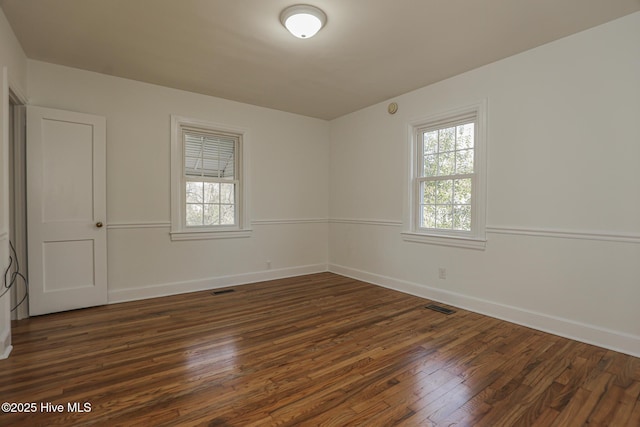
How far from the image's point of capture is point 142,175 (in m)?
3.81

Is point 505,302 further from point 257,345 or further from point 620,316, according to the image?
point 257,345

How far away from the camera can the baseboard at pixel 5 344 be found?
230 cm

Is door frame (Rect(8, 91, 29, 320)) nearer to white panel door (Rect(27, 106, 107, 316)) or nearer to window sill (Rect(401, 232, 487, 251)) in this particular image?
white panel door (Rect(27, 106, 107, 316))

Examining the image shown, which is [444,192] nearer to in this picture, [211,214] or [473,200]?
[473,200]

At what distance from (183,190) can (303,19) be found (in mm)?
2686

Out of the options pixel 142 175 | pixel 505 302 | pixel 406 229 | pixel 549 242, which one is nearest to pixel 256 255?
pixel 142 175

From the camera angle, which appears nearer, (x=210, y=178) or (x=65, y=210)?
(x=65, y=210)

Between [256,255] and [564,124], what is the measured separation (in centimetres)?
389

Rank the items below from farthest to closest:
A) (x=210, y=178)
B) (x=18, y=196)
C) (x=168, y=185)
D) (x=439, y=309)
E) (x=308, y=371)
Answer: (x=210, y=178), (x=168, y=185), (x=439, y=309), (x=18, y=196), (x=308, y=371)

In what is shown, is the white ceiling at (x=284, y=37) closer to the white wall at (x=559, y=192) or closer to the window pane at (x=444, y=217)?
the white wall at (x=559, y=192)

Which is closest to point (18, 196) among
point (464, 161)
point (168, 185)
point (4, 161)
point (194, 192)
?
point (4, 161)

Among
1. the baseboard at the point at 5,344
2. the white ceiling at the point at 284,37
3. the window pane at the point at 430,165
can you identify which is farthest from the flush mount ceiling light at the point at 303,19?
the baseboard at the point at 5,344

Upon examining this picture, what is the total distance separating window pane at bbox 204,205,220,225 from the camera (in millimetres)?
4383

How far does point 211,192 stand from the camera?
174 inches
